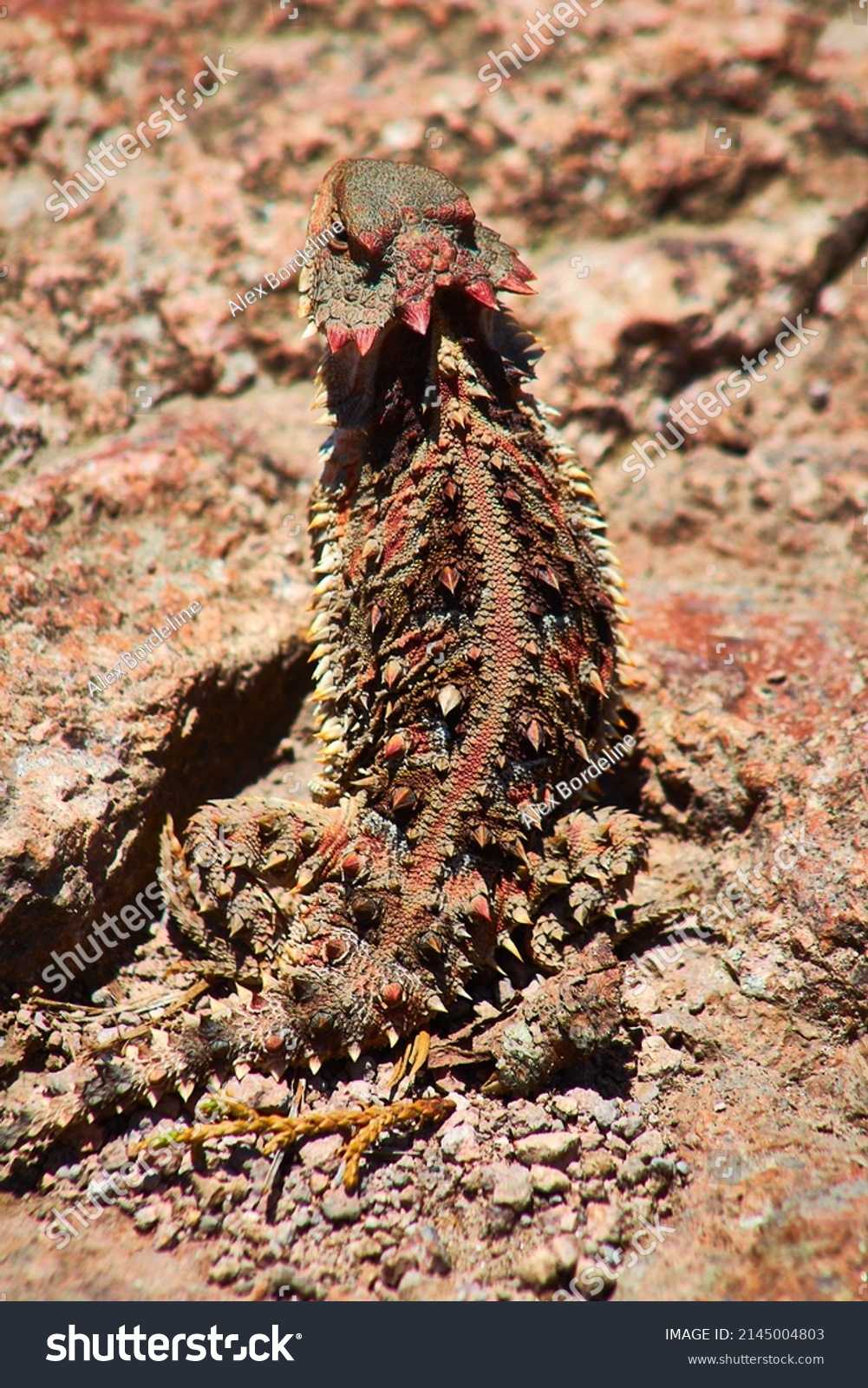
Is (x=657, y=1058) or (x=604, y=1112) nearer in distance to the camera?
(x=604, y=1112)

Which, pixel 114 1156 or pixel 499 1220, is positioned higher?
pixel 114 1156

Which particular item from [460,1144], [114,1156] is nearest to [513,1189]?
[460,1144]

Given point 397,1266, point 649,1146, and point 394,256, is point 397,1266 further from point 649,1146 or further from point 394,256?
point 394,256

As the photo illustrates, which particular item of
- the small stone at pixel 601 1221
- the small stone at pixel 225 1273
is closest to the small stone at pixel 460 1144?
the small stone at pixel 601 1221

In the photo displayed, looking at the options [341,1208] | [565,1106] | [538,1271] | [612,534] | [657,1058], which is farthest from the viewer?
[612,534]

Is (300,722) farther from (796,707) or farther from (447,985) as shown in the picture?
(796,707)
